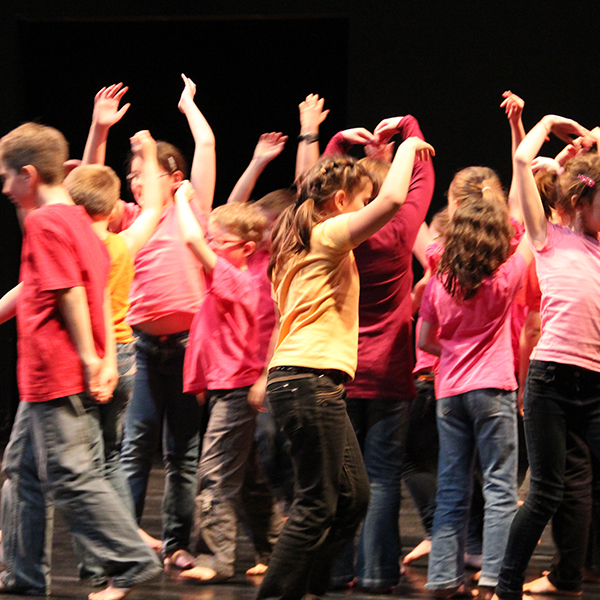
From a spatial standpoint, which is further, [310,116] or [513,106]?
[310,116]

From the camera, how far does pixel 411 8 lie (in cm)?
517

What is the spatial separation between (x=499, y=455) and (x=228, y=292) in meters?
0.97

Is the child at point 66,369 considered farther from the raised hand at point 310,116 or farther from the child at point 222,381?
the raised hand at point 310,116

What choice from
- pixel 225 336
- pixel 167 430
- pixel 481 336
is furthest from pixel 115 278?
pixel 481 336

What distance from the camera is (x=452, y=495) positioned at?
2600 millimetres

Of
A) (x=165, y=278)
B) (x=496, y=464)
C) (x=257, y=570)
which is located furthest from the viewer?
(x=165, y=278)

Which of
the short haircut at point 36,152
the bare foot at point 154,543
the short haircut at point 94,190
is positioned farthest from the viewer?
the bare foot at point 154,543

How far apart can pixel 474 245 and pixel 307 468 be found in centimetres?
89

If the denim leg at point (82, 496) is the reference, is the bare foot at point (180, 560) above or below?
below

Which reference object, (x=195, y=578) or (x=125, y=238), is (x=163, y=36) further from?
(x=195, y=578)

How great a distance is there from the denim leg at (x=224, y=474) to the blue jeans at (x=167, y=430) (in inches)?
9.1

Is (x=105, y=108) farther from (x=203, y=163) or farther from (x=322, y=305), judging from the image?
Result: (x=322, y=305)

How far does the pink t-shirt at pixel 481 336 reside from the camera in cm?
259

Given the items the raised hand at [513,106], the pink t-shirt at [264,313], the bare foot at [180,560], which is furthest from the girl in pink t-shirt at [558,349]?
the bare foot at [180,560]
